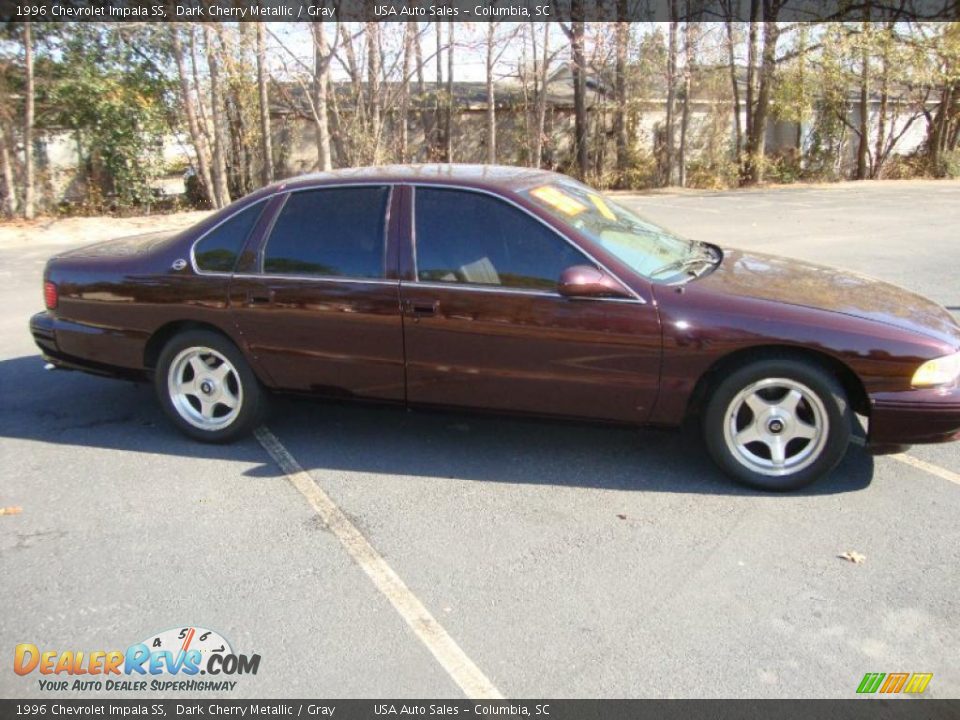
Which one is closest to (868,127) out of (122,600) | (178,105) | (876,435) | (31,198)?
(178,105)

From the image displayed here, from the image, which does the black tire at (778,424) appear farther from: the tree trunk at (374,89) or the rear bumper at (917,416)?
the tree trunk at (374,89)

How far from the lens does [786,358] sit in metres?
3.97

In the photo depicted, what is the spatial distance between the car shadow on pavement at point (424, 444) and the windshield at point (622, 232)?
90 cm

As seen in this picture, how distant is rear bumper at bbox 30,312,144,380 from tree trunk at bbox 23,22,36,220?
13.2m

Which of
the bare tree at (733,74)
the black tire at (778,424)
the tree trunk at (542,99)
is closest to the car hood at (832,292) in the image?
the black tire at (778,424)

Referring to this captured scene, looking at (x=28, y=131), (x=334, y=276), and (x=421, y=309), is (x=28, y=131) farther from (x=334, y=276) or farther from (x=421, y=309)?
(x=421, y=309)

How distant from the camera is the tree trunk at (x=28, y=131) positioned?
15.8 m

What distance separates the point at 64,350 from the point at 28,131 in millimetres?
13696

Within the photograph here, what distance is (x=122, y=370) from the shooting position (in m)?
5.04

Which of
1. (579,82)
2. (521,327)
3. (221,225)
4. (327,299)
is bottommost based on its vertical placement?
(521,327)

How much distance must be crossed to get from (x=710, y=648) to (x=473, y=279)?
215 centimetres

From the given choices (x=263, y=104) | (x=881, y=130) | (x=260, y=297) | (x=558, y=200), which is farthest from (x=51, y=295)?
(x=881, y=130)

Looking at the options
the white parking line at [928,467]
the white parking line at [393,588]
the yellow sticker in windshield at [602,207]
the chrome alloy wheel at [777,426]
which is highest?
the yellow sticker in windshield at [602,207]
